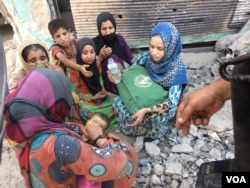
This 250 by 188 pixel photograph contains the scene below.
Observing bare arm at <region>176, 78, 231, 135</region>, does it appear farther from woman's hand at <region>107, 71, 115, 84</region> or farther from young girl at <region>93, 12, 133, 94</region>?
young girl at <region>93, 12, 133, 94</region>

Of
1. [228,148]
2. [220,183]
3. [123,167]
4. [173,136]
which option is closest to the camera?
[220,183]

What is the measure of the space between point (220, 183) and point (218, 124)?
186 centimetres

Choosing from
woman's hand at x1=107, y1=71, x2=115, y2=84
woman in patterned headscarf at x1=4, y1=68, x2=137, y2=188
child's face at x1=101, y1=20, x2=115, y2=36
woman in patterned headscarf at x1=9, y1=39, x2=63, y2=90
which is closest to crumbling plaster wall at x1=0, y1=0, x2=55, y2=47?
child's face at x1=101, y1=20, x2=115, y2=36

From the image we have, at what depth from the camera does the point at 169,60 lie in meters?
3.00

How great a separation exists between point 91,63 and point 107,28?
0.40 meters

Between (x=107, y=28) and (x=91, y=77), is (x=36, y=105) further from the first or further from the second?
(x=107, y=28)

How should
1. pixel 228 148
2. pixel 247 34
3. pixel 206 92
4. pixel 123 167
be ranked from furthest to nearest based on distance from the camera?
pixel 247 34 < pixel 228 148 < pixel 123 167 < pixel 206 92

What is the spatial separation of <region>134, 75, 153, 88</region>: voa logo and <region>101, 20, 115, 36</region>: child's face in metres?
0.63

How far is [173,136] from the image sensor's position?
314 centimetres

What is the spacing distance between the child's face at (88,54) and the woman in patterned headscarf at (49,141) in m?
1.33

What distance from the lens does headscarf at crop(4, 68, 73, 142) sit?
178 centimetres

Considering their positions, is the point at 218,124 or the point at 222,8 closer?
the point at 218,124

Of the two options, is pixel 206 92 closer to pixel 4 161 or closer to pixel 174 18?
pixel 4 161

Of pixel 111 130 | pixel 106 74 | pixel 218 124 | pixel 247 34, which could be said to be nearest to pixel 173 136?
pixel 218 124
